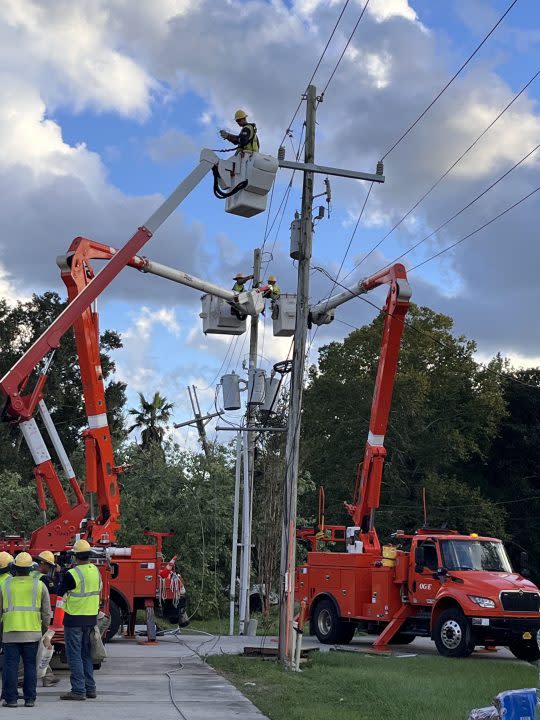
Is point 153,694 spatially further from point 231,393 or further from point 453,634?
point 231,393

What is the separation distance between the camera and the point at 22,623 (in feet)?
41.6

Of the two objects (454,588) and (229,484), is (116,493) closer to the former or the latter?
(454,588)

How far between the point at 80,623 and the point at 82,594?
0.34 m

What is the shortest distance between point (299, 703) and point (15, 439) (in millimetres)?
41452

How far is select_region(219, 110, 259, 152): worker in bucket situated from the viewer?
1805cm

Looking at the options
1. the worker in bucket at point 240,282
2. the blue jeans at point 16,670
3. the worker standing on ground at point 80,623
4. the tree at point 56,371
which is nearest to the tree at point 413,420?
the tree at point 56,371

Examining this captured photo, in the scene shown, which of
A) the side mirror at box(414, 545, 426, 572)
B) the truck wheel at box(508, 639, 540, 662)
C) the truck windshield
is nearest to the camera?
the truck wheel at box(508, 639, 540, 662)

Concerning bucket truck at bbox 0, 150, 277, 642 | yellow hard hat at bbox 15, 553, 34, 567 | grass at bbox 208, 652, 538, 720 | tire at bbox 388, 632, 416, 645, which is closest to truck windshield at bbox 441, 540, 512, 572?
tire at bbox 388, 632, 416, 645

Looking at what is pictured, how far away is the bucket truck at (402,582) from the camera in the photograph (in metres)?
19.3

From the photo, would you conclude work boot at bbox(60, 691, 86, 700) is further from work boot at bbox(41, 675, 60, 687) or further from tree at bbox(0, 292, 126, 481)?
tree at bbox(0, 292, 126, 481)

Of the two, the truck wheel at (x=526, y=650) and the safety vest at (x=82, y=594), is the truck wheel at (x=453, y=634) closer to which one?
the truck wheel at (x=526, y=650)

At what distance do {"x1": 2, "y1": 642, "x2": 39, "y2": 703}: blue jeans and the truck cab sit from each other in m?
9.00

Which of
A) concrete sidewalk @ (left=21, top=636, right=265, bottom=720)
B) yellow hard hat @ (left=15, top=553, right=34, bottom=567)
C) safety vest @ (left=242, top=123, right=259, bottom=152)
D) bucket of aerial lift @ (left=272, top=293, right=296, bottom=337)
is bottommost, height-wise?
concrete sidewalk @ (left=21, top=636, right=265, bottom=720)

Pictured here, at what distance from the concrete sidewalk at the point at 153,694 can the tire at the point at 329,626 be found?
180 inches
